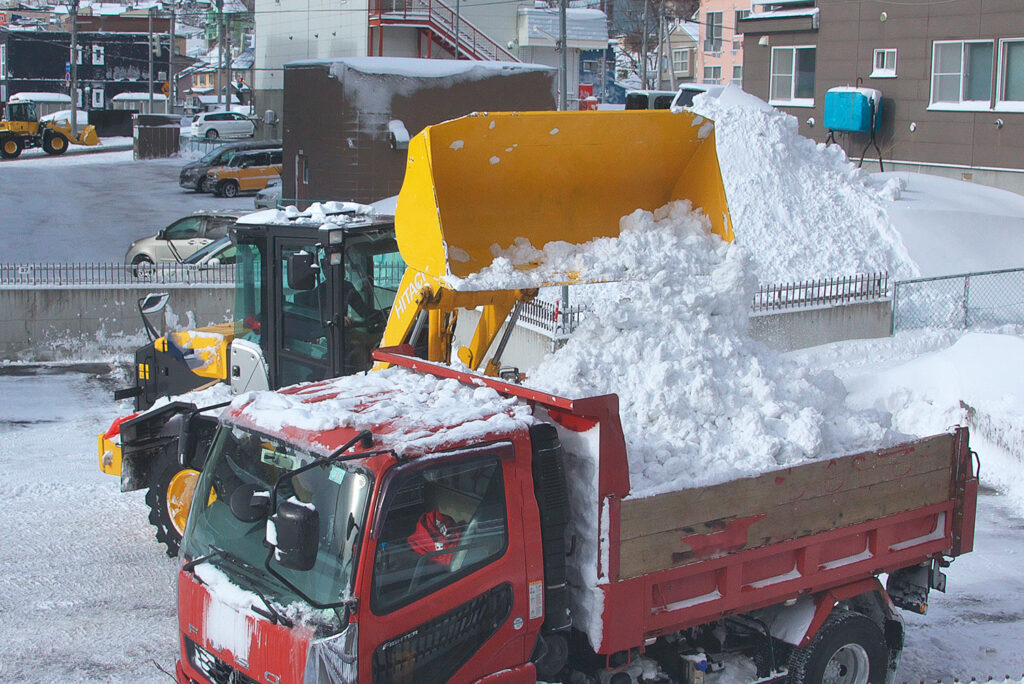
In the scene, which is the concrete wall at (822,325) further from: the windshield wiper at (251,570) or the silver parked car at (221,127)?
the silver parked car at (221,127)

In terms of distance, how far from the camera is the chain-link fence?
1579cm

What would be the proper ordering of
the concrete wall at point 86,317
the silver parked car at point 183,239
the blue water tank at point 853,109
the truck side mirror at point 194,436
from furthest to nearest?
the blue water tank at point 853,109 < the silver parked car at point 183,239 < the concrete wall at point 86,317 < the truck side mirror at point 194,436

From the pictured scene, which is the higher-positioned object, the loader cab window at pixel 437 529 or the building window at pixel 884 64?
the building window at pixel 884 64

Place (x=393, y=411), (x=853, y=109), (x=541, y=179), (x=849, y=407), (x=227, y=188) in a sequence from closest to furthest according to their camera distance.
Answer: (x=393, y=411)
(x=849, y=407)
(x=541, y=179)
(x=853, y=109)
(x=227, y=188)

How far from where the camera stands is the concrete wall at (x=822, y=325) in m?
14.9

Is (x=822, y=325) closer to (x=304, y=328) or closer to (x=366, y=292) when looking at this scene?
(x=366, y=292)

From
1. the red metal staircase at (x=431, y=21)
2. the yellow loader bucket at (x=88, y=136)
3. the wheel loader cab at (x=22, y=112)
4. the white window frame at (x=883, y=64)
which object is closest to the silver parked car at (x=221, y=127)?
the yellow loader bucket at (x=88, y=136)

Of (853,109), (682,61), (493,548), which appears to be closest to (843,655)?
(493,548)

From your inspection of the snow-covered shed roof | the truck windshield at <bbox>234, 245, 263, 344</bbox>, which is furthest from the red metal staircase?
the snow-covered shed roof

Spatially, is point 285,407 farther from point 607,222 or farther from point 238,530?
point 607,222

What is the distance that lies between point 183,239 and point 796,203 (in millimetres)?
11714

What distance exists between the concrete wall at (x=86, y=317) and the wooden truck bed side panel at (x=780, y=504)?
1193 centimetres

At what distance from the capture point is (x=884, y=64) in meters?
25.3

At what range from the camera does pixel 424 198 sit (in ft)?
20.8
